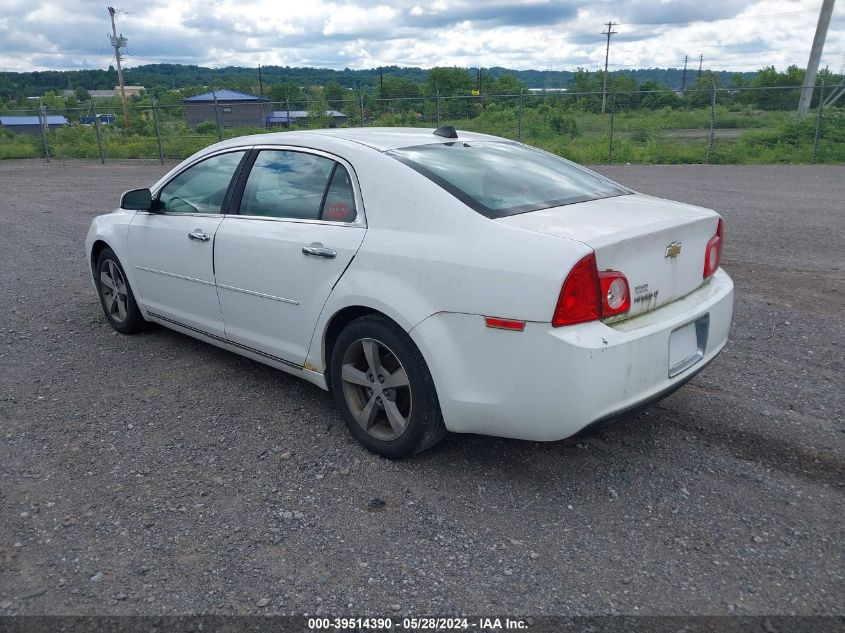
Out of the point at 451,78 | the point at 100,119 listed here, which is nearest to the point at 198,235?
the point at 100,119

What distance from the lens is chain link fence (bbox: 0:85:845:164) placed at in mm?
21016

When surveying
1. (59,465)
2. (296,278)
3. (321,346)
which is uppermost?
(296,278)

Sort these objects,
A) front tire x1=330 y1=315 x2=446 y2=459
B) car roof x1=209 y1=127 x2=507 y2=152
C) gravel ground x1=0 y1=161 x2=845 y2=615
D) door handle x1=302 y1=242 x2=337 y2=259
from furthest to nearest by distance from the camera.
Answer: car roof x1=209 y1=127 x2=507 y2=152 → door handle x1=302 y1=242 x2=337 y2=259 → front tire x1=330 y1=315 x2=446 y2=459 → gravel ground x1=0 y1=161 x2=845 y2=615

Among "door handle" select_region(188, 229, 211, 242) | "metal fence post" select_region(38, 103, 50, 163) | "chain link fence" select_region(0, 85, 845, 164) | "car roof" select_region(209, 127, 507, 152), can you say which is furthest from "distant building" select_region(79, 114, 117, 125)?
"car roof" select_region(209, 127, 507, 152)

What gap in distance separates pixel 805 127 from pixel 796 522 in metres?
21.5

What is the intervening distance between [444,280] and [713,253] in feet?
5.06

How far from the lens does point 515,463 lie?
143 inches

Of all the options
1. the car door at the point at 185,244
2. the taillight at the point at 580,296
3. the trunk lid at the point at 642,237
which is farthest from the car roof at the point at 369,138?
the taillight at the point at 580,296

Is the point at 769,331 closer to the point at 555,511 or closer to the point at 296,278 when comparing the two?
the point at 555,511

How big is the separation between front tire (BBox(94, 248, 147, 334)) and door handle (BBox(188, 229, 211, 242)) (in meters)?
1.12

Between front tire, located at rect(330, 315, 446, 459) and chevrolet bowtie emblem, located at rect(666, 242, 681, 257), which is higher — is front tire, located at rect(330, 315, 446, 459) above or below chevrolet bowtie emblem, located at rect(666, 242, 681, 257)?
below

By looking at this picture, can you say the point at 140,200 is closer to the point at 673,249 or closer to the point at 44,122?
the point at 673,249

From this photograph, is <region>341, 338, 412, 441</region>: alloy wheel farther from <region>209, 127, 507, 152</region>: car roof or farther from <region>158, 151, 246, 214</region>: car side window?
<region>158, 151, 246, 214</region>: car side window

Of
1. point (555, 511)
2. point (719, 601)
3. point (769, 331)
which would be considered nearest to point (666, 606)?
point (719, 601)
